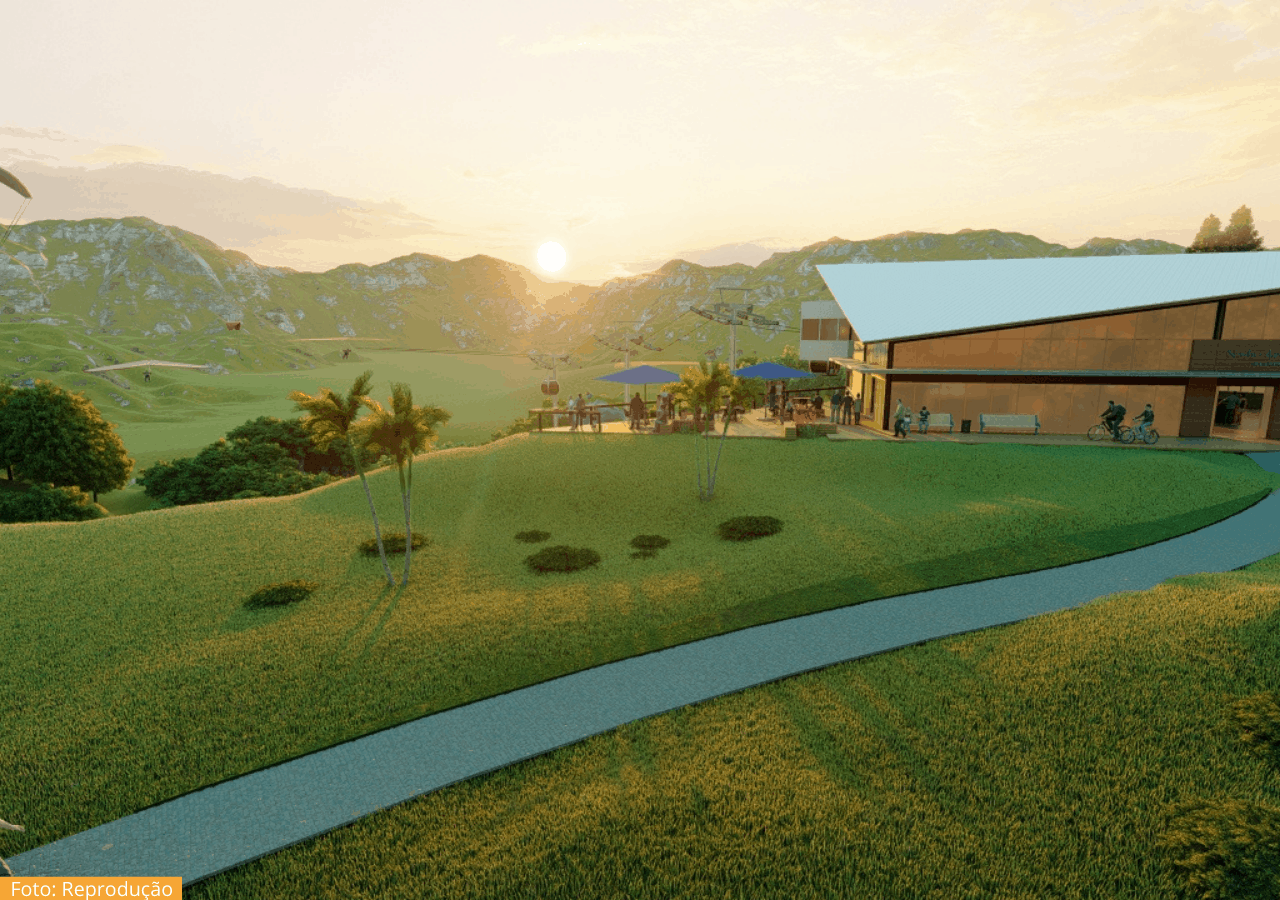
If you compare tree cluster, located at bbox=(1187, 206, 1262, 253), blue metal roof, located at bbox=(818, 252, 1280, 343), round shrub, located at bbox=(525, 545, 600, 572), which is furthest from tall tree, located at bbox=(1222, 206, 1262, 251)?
round shrub, located at bbox=(525, 545, 600, 572)

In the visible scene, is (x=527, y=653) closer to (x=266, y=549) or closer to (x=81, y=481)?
(x=266, y=549)

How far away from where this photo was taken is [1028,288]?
29938 mm

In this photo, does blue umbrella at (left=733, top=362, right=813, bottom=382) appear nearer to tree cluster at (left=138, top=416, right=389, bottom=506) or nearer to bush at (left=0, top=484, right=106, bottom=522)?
tree cluster at (left=138, top=416, right=389, bottom=506)

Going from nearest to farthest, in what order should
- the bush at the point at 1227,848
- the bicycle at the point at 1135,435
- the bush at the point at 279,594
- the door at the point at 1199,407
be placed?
the bush at the point at 1227,848
the bush at the point at 279,594
the bicycle at the point at 1135,435
the door at the point at 1199,407

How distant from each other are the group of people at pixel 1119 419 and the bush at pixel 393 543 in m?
28.3

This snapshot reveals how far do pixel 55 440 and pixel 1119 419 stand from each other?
5972 cm

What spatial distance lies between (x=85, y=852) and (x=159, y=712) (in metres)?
2.88

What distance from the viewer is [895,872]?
564cm

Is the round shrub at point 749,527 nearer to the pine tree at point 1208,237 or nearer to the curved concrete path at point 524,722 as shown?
the curved concrete path at point 524,722

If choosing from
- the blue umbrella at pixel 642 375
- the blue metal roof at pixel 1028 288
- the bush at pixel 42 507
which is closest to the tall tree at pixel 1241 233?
the blue metal roof at pixel 1028 288

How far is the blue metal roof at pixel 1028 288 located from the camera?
26206 millimetres

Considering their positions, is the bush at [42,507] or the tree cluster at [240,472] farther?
the tree cluster at [240,472]

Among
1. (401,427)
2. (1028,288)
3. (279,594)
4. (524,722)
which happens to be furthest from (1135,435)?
(279,594)

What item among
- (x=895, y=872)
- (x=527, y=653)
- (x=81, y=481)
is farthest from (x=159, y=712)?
(x=81, y=481)
